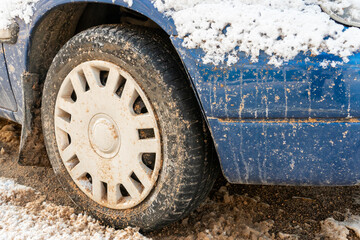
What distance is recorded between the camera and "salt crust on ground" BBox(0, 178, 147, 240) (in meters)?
1.75

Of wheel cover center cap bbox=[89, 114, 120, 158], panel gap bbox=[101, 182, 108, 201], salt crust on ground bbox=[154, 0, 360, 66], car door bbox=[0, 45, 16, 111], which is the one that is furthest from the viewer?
car door bbox=[0, 45, 16, 111]

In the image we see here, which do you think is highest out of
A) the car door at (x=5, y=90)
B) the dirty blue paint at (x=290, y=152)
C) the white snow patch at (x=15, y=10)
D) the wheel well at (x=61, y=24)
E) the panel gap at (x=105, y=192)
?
the white snow patch at (x=15, y=10)

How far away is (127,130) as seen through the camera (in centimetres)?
163

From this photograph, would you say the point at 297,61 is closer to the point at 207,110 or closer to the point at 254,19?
the point at 254,19

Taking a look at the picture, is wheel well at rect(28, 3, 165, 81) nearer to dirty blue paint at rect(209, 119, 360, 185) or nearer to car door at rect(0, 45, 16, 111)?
car door at rect(0, 45, 16, 111)

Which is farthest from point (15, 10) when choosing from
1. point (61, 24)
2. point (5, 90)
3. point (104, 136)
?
point (104, 136)

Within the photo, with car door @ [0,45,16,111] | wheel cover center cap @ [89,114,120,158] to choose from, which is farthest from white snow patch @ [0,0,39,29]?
wheel cover center cap @ [89,114,120,158]

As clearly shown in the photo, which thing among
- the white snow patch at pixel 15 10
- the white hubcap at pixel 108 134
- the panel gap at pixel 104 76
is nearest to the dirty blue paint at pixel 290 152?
the white hubcap at pixel 108 134

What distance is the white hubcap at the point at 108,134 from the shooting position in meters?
1.60

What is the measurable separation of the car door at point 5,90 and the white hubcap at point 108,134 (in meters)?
0.45

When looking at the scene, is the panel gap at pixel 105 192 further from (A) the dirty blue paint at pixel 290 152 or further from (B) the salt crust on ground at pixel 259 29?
(B) the salt crust on ground at pixel 259 29

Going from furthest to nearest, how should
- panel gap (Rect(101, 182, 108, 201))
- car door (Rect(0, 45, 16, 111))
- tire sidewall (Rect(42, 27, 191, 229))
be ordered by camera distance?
1. car door (Rect(0, 45, 16, 111))
2. panel gap (Rect(101, 182, 108, 201))
3. tire sidewall (Rect(42, 27, 191, 229))

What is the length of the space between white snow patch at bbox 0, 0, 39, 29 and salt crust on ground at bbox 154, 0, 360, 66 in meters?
0.86

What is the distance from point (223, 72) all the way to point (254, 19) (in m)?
0.21
